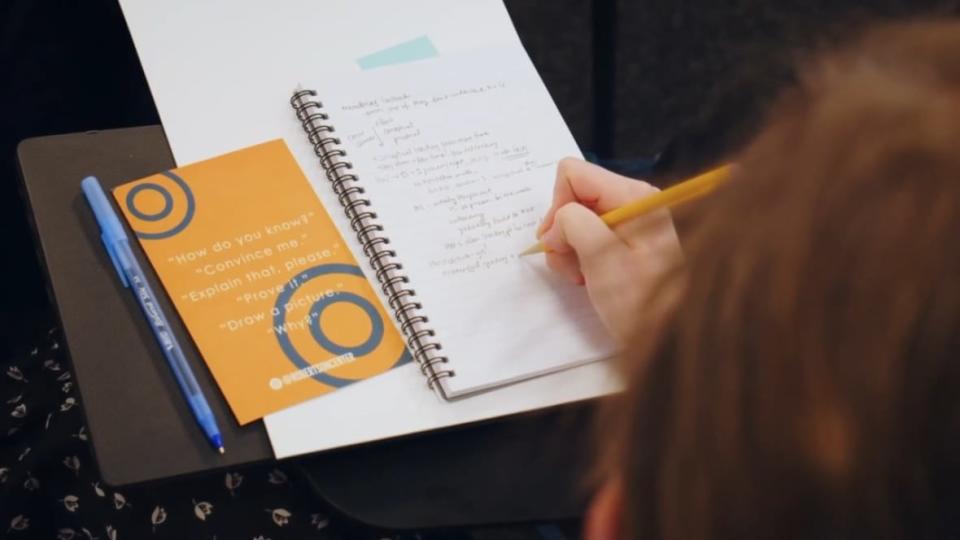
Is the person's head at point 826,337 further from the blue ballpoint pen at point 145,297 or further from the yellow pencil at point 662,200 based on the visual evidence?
the blue ballpoint pen at point 145,297

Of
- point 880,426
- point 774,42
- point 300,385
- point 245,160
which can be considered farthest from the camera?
point 774,42

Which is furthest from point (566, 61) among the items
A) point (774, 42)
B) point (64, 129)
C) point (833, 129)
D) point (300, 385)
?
point (833, 129)

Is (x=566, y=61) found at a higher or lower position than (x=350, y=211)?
higher

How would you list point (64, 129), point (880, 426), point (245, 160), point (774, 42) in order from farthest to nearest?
point (774, 42) < point (64, 129) < point (245, 160) < point (880, 426)

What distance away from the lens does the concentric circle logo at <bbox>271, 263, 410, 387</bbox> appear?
702 millimetres

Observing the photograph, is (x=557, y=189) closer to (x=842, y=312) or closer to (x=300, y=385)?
(x=300, y=385)

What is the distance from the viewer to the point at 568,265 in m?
0.74

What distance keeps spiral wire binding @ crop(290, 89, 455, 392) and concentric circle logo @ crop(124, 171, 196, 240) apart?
0.10m

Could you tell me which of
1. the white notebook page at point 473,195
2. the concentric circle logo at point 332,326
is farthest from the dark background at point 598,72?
the concentric circle logo at point 332,326

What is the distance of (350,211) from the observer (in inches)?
30.6

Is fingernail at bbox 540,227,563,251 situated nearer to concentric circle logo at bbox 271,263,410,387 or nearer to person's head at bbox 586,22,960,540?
concentric circle logo at bbox 271,263,410,387

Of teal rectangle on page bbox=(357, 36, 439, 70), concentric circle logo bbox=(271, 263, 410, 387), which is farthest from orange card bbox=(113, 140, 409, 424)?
teal rectangle on page bbox=(357, 36, 439, 70)

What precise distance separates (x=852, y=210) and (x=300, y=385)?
1.35 ft

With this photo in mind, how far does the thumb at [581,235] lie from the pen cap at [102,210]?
0.29 meters
